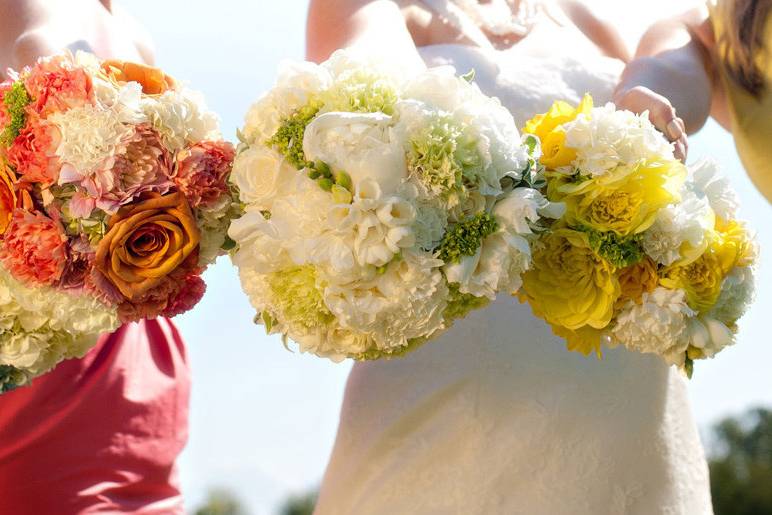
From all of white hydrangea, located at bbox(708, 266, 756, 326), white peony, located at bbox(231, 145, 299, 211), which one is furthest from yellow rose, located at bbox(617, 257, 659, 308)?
white peony, located at bbox(231, 145, 299, 211)

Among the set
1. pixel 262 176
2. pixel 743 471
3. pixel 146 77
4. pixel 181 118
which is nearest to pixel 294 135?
pixel 262 176

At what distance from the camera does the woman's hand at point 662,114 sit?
1894 mm

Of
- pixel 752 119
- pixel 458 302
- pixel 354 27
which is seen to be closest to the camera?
pixel 458 302

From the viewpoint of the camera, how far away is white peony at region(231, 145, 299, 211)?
1516 millimetres

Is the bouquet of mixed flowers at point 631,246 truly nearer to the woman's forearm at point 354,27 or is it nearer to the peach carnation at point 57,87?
the woman's forearm at point 354,27

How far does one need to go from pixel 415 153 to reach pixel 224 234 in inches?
12.6

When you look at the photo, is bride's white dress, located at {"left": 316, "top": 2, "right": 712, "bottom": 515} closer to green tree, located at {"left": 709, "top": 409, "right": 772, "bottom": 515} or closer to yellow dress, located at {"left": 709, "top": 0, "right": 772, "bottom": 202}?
yellow dress, located at {"left": 709, "top": 0, "right": 772, "bottom": 202}

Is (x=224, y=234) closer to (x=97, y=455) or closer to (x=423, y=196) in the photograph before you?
(x=423, y=196)

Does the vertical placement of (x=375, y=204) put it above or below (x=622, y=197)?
above

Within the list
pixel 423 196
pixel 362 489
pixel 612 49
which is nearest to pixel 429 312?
pixel 423 196

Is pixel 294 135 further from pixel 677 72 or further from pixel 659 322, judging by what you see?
pixel 677 72

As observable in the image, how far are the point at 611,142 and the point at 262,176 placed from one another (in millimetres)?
495

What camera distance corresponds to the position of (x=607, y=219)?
1630mm

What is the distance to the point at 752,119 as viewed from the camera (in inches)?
93.2
